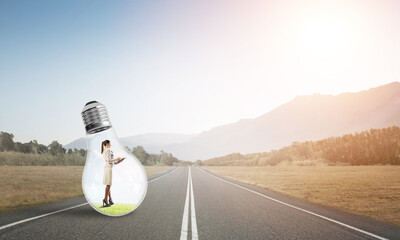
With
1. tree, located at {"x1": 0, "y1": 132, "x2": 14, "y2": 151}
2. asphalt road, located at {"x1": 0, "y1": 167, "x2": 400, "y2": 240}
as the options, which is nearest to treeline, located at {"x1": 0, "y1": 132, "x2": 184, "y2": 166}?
tree, located at {"x1": 0, "y1": 132, "x2": 14, "y2": 151}

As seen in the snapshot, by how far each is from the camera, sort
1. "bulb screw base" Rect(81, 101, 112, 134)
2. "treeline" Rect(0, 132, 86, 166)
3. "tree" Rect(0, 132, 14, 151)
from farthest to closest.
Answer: "tree" Rect(0, 132, 14, 151)
"treeline" Rect(0, 132, 86, 166)
"bulb screw base" Rect(81, 101, 112, 134)

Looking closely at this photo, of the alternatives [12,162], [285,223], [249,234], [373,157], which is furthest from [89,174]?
[373,157]

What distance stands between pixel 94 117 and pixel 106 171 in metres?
0.88

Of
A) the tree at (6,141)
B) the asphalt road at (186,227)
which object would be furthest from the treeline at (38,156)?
the asphalt road at (186,227)

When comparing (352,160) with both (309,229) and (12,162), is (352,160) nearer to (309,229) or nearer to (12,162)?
(309,229)

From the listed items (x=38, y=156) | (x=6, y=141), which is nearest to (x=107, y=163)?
(x=38, y=156)

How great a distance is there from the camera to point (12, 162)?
37031 millimetres

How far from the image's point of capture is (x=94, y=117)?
4.25 meters

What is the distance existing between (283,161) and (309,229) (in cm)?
6462

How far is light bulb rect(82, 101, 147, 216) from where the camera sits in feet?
14.1

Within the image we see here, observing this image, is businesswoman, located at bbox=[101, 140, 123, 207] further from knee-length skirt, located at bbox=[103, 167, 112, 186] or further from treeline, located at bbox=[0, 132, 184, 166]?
treeline, located at bbox=[0, 132, 184, 166]

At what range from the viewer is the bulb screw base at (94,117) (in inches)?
165

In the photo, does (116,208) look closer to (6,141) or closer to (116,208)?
(116,208)

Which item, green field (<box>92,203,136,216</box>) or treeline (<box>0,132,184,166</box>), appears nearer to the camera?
green field (<box>92,203,136,216</box>)
